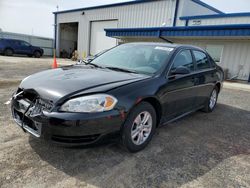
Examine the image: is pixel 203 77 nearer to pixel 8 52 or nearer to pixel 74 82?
pixel 74 82

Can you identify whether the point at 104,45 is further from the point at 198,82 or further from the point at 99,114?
the point at 99,114

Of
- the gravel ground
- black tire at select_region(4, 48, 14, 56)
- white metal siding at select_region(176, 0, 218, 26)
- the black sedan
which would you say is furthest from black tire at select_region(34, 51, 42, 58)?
the black sedan

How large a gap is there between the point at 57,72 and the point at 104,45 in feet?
58.2

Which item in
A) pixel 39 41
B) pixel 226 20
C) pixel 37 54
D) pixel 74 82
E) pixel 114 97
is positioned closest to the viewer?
pixel 114 97

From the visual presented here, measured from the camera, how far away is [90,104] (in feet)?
7.40

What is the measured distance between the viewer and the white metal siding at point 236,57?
38.5 ft

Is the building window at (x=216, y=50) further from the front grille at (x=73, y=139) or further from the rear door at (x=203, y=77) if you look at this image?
the front grille at (x=73, y=139)

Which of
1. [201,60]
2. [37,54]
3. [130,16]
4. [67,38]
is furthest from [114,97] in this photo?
[67,38]

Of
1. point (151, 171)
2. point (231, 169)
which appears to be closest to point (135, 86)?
point (151, 171)

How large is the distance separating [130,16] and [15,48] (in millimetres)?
→ 12037

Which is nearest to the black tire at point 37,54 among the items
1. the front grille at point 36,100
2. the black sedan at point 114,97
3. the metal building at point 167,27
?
the metal building at point 167,27

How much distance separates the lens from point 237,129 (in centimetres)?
410

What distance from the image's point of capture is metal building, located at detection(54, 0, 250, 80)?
11805mm

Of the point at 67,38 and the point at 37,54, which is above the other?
the point at 67,38
